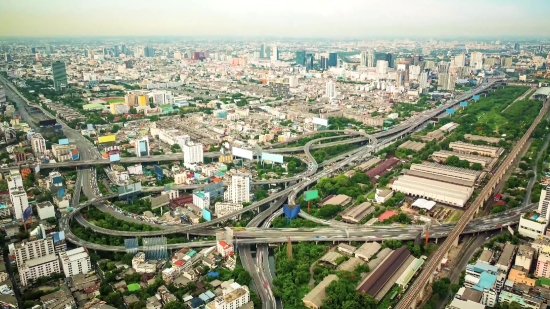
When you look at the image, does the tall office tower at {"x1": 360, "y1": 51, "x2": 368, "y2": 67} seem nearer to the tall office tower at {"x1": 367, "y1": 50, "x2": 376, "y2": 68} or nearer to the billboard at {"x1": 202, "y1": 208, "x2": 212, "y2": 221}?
the tall office tower at {"x1": 367, "y1": 50, "x2": 376, "y2": 68}

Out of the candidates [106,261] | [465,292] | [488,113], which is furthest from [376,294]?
[488,113]

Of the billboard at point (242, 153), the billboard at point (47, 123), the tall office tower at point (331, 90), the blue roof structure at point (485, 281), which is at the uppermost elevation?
the tall office tower at point (331, 90)

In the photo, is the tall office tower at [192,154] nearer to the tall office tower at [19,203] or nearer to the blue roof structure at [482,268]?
the tall office tower at [19,203]

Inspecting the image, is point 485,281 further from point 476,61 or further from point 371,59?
point 476,61

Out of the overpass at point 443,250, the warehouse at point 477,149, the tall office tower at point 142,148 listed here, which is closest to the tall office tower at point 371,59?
the warehouse at point 477,149

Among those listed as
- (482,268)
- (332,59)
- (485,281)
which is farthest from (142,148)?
(332,59)

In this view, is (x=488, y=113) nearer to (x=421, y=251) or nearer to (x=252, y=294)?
(x=421, y=251)

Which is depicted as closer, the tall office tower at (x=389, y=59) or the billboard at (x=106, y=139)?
the billboard at (x=106, y=139)
